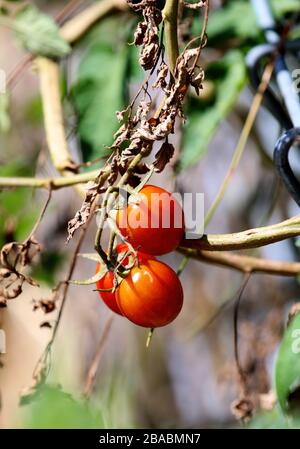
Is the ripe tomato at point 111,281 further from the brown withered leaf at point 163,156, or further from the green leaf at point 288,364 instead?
the green leaf at point 288,364

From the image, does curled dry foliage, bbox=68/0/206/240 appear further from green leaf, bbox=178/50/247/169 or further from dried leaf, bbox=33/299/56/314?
green leaf, bbox=178/50/247/169

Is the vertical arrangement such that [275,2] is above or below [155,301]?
above

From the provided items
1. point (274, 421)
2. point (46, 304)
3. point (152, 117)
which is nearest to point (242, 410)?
point (274, 421)

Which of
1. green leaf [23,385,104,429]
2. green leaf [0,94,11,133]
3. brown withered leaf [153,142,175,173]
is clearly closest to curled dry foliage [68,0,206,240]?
brown withered leaf [153,142,175,173]

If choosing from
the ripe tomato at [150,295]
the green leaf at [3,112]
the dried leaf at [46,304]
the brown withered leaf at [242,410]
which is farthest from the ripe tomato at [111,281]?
the green leaf at [3,112]

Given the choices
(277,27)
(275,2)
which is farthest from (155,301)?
(275,2)
